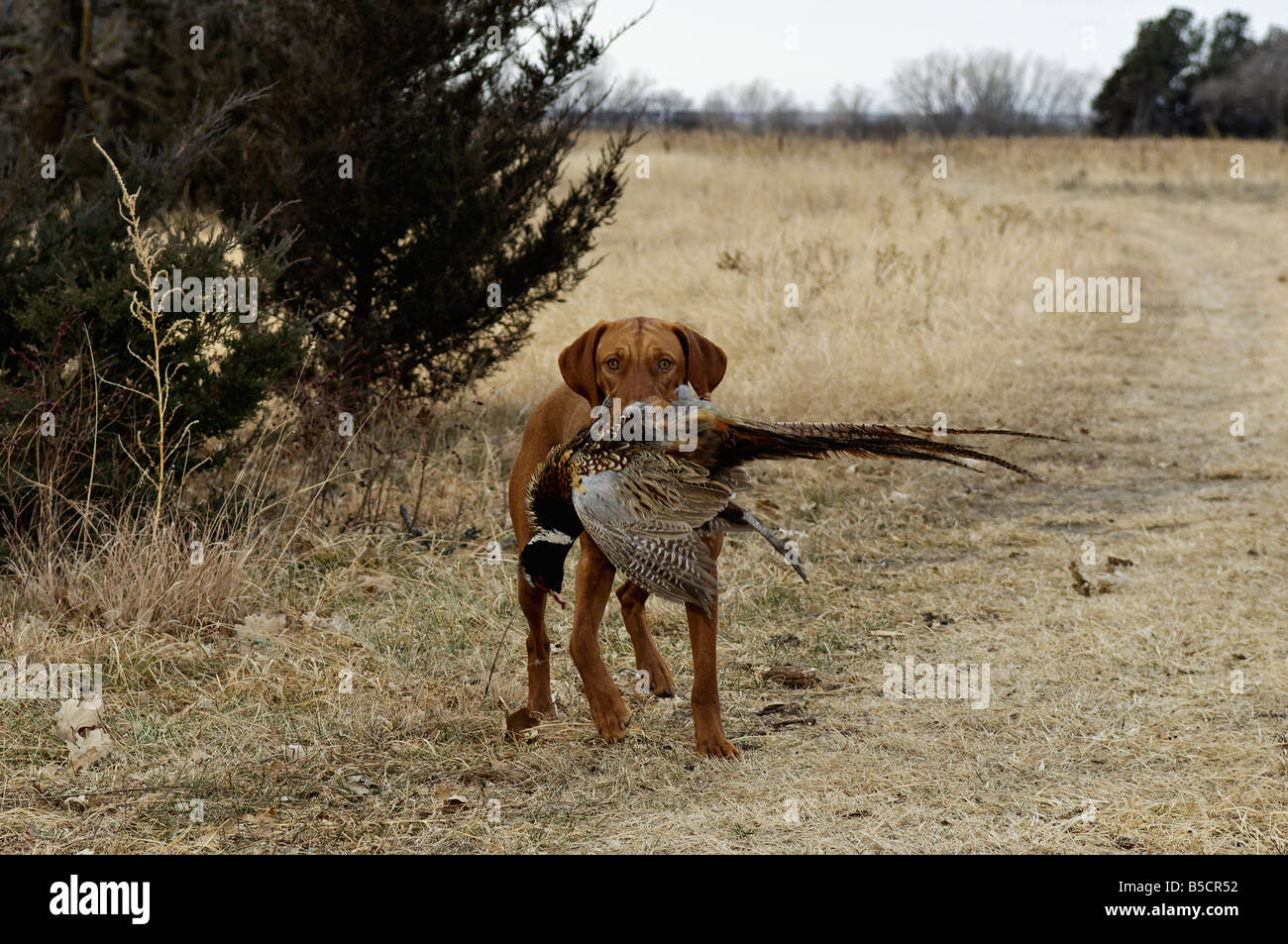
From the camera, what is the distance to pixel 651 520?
3393 mm

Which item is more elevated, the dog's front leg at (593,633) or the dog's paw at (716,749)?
the dog's front leg at (593,633)

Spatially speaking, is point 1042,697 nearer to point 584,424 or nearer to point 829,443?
point 829,443

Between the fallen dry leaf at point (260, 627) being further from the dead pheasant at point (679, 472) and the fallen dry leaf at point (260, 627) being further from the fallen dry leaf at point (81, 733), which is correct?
the dead pheasant at point (679, 472)

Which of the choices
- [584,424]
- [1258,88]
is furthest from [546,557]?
[1258,88]

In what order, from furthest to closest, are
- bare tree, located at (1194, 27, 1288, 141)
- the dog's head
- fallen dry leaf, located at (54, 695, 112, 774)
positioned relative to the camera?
bare tree, located at (1194, 27, 1288, 141), fallen dry leaf, located at (54, 695, 112, 774), the dog's head

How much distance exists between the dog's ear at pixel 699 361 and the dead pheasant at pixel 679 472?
1.03ft

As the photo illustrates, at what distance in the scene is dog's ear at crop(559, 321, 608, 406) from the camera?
3799mm

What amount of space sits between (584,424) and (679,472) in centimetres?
53

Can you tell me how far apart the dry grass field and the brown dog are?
17 cm

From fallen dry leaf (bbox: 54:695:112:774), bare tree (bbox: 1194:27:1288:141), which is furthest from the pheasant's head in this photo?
bare tree (bbox: 1194:27:1288:141)

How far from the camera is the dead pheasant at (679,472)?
337 cm

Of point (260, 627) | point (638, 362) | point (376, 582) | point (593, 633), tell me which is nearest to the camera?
point (638, 362)

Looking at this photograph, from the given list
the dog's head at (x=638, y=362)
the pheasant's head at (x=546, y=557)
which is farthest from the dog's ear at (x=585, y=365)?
the pheasant's head at (x=546, y=557)

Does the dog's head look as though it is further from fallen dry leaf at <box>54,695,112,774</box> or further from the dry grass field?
fallen dry leaf at <box>54,695,112,774</box>
